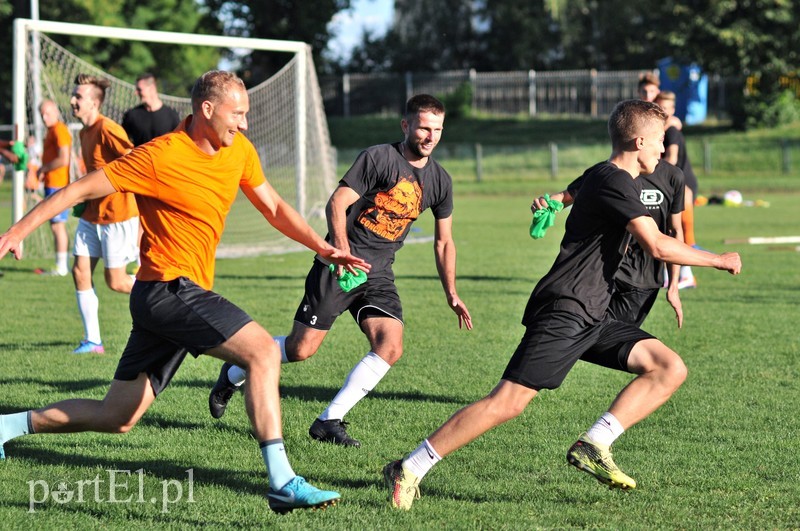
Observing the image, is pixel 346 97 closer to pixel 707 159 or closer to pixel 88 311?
pixel 707 159

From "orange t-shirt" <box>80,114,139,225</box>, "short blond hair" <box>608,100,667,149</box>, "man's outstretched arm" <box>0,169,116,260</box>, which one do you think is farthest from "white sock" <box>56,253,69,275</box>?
"short blond hair" <box>608,100,667,149</box>

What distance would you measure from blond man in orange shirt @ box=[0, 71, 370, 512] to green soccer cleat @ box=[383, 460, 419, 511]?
0.41 m

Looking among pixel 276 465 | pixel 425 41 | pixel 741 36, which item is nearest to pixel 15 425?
pixel 276 465

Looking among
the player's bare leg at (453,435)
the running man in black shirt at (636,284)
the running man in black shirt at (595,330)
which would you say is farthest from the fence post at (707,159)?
the player's bare leg at (453,435)

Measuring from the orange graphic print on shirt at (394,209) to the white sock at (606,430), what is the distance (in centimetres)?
194

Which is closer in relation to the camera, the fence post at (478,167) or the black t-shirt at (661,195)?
the black t-shirt at (661,195)

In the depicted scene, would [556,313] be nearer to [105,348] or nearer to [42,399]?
[42,399]

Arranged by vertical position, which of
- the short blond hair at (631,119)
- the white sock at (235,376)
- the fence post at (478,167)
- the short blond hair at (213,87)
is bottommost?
the fence post at (478,167)

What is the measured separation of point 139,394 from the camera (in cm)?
491

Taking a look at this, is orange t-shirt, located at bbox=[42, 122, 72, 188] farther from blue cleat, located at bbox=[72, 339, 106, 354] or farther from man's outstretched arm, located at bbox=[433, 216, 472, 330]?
man's outstretched arm, located at bbox=[433, 216, 472, 330]

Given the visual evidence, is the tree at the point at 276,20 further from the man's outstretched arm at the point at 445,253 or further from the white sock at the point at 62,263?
the man's outstretched arm at the point at 445,253

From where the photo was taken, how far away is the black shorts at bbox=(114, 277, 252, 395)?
4613mm

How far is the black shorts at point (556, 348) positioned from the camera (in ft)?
15.9

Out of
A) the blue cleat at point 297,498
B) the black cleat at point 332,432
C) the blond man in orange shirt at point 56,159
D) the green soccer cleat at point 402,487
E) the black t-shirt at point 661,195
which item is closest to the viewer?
the blue cleat at point 297,498
